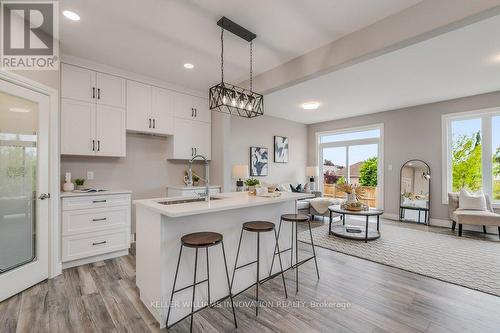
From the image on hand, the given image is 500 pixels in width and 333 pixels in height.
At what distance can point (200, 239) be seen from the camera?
1.80m

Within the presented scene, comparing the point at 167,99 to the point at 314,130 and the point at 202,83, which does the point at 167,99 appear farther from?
the point at 314,130

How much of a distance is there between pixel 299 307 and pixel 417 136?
5.28 meters

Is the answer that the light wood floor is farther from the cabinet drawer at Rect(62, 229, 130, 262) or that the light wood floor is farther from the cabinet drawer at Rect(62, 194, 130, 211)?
the cabinet drawer at Rect(62, 194, 130, 211)

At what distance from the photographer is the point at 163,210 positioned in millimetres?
1745

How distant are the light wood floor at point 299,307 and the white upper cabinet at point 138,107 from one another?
85.3 inches

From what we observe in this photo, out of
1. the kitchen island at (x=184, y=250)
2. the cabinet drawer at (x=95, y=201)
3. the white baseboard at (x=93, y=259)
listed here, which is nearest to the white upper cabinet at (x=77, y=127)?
the cabinet drawer at (x=95, y=201)

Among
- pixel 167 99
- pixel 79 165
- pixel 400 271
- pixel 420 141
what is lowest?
pixel 400 271

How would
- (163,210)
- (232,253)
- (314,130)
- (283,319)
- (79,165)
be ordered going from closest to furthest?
(163,210) → (283,319) → (232,253) → (79,165) → (314,130)

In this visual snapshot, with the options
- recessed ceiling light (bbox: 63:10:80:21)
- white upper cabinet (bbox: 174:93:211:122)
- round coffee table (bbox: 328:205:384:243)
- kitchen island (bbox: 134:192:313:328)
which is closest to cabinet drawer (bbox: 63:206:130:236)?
kitchen island (bbox: 134:192:313:328)

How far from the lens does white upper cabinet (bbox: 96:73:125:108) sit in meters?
3.33

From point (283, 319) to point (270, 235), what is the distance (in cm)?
92

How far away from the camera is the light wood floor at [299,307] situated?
1.83 metres

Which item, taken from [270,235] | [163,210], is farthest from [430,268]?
[163,210]

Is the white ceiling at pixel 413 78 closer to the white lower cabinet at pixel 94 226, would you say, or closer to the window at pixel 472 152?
the window at pixel 472 152
